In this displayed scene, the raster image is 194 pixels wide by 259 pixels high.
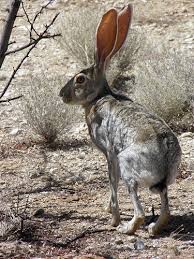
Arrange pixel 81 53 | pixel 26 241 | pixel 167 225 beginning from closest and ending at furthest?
pixel 26 241 < pixel 167 225 < pixel 81 53

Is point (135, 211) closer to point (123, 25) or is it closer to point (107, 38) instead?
point (107, 38)

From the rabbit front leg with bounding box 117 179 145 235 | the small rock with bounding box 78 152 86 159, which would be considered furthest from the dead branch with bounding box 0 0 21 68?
the small rock with bounding box 78 152 86 159

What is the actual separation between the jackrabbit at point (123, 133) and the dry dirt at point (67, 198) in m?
0.24

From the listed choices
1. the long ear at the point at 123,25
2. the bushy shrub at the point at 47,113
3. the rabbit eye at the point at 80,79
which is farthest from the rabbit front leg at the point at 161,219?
the bushy shrub at the point at 47,113

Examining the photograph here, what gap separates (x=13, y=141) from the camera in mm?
8492

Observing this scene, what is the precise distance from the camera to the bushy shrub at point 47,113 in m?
8.44

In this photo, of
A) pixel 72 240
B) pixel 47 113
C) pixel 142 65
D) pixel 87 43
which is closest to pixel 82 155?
pixel 47 113

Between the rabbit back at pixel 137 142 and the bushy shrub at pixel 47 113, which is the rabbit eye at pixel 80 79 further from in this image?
the bushy shrub at pixel 47 113

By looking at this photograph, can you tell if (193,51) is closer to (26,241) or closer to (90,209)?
(90,209)

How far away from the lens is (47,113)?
8633 millimetres

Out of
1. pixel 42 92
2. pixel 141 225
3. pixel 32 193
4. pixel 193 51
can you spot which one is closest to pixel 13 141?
pixel 42 92

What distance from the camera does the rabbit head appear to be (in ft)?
21.0

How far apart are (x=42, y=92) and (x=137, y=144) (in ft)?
10.8

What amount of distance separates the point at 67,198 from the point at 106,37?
143 centimetres
